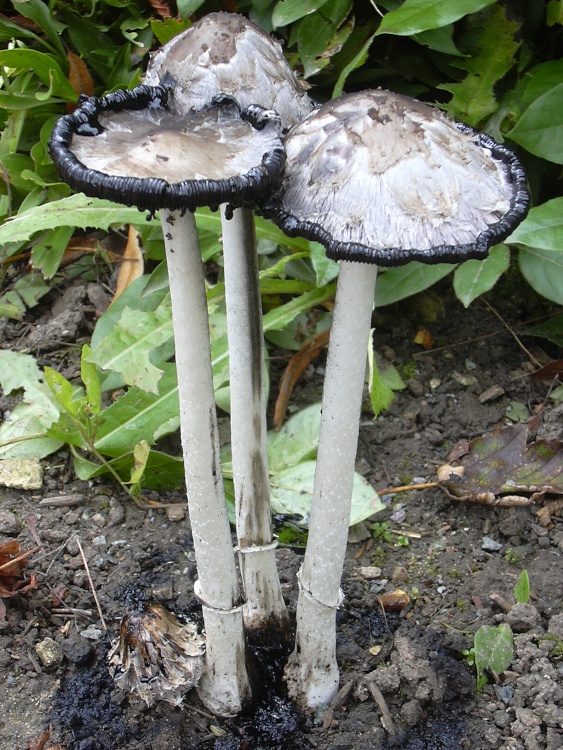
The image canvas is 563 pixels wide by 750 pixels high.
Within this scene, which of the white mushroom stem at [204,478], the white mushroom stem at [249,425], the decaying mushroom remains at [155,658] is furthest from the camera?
the decaying mushroom remains at [155,658]

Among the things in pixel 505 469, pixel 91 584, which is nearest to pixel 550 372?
pixel 505 469

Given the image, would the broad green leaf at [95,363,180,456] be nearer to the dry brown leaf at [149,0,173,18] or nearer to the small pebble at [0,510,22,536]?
the small pebble at [0,510,22,536]

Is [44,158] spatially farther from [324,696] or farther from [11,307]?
[324,696]

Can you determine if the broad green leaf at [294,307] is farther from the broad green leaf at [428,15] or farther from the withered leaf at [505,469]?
the broad green leaf at [428,15]

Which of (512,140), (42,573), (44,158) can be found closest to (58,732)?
(42,573)

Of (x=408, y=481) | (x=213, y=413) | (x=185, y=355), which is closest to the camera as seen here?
(x=185, y=355)

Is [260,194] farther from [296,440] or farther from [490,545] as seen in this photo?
[490,545]

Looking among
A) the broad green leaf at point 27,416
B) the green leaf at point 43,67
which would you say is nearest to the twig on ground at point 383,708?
the broad green leaf at point 27,416
